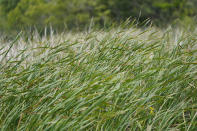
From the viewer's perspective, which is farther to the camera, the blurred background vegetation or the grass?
the blurred background vegetation

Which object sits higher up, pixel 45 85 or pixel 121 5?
pixel 45 85

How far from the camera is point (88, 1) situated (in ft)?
47.2

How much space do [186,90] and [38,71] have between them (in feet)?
4.39

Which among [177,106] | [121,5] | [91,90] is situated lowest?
[121,5]

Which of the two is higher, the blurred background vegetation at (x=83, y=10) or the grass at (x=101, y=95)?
the grass at (x=101, y=95)

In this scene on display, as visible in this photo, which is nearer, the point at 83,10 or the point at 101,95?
the point at 101,95

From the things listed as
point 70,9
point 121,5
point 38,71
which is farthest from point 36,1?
point 38,71

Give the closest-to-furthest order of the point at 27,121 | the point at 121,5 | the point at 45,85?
the point at 27,121 < the point at 45,85 < the point at 121,5

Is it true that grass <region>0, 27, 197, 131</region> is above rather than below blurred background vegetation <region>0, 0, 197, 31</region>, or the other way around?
above

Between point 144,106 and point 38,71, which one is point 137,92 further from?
point 38,71

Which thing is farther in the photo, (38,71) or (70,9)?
(70,9)

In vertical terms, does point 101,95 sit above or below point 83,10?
above

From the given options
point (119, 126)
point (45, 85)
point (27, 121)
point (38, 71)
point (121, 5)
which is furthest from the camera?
point (121, 5)

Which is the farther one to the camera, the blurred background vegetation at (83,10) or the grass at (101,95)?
the blurred background vegetation at (83,10)
